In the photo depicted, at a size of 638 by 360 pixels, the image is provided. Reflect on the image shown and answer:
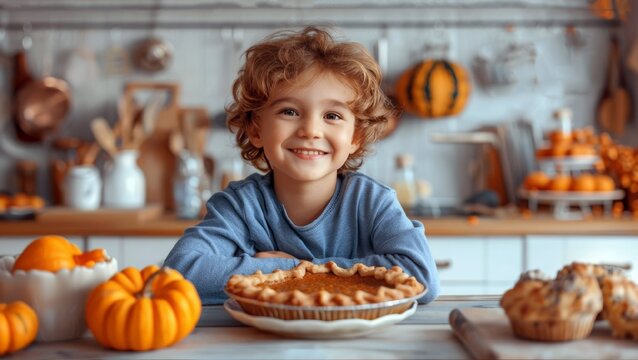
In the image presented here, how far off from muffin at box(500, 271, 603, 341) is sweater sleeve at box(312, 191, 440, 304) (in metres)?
0.29

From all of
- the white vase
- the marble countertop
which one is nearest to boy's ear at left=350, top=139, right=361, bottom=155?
the marble countertop

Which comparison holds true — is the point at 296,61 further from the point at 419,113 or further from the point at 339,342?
the point at 419,113

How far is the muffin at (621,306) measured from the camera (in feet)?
2.62

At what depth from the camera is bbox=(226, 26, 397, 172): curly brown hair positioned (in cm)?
127

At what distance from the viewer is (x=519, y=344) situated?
31.0 inches

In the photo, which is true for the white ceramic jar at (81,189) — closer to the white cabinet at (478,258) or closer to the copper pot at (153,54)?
the copper pot at (153,54)

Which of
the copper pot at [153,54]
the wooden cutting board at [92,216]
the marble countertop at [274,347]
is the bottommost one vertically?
the wooden cutting board at [92,216]

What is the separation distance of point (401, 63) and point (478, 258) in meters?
0.90

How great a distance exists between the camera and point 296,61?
49.9 inches

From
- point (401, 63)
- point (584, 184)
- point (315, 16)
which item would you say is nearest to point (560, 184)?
point (584, 184)

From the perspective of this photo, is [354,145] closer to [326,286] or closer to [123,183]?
[326,286]

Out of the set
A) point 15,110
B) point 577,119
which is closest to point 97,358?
point 15,110

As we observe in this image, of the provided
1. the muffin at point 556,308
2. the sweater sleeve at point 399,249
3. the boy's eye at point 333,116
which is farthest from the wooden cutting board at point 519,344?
the boy's eye at point 333,116

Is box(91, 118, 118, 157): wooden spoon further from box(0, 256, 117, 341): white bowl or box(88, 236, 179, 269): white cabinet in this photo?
box(0, 256, 117, 341): white bowl
